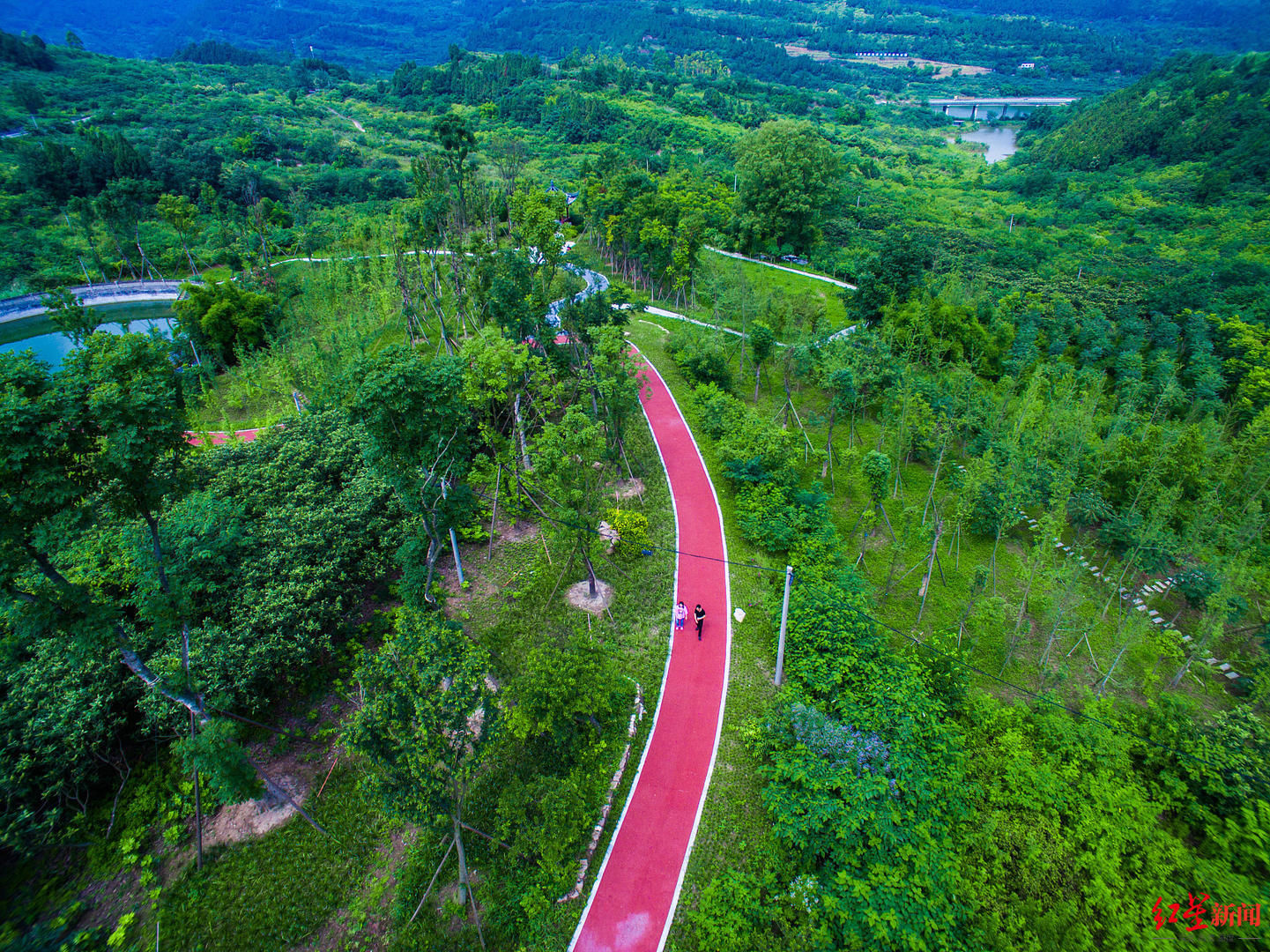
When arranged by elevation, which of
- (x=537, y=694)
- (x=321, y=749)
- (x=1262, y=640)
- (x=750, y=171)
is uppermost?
(x=750, y=171)

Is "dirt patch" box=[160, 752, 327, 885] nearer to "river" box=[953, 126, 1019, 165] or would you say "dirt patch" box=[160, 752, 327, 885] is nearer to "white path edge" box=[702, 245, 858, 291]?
"white path edge" box=[702, 245, 858, 291]

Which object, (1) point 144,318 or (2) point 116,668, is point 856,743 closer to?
(2) point 116,668

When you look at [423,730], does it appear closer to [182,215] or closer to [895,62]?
[182,215]

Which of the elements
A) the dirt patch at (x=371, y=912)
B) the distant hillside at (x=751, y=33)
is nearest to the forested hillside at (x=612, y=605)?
the dirt patch at (x=371, y=912)

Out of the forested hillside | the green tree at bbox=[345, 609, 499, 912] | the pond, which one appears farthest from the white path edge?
the pond

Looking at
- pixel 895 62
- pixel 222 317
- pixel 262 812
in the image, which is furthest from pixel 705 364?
pixel 895 62

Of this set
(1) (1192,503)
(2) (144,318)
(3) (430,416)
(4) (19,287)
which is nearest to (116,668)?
(3) (430,416)
